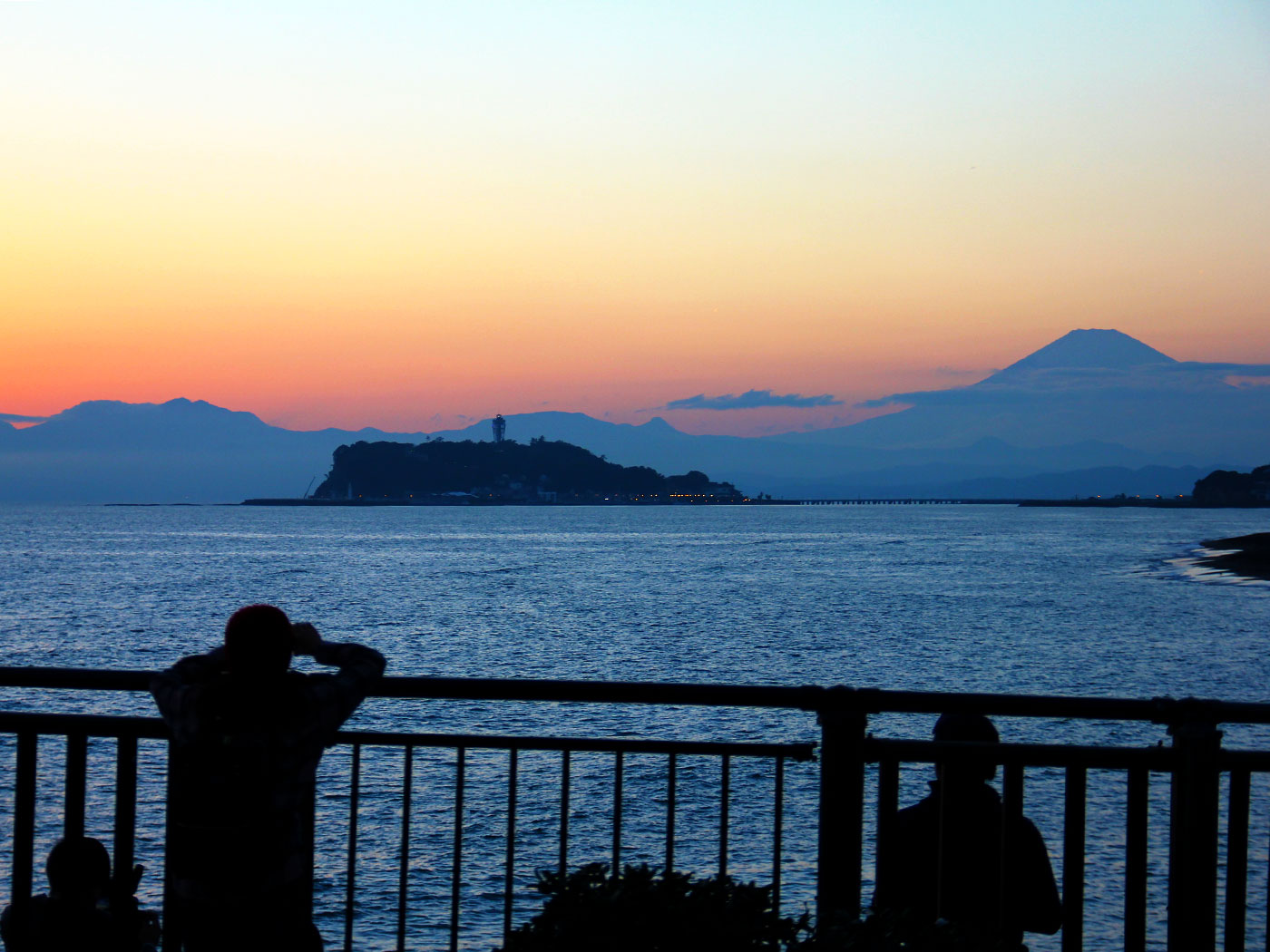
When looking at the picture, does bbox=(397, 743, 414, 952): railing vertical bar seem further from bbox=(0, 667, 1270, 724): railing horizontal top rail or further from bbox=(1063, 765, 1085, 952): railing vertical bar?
bbox=(1063, 765, 1085, 952): railing vertical bar

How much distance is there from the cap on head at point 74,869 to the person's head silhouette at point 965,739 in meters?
2.81

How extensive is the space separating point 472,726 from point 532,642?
1981 cm

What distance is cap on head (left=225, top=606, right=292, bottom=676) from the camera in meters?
3.02

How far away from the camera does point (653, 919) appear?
280 centimetres

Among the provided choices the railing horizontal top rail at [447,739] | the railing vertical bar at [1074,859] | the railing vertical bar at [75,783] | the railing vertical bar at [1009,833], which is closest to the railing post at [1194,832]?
the railing vertical bar at [1074,859]

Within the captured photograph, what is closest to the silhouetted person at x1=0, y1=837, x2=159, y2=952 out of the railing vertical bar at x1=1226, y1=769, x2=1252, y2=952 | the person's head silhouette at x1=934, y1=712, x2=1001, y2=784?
the person's head silhouette at x1=934, y1=712, x2=1001, y2=784

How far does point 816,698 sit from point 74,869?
8.31 ft

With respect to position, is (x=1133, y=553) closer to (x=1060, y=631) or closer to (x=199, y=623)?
(x=1060, y=631)

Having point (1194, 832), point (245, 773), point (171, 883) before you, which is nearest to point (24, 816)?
point (171, 883)

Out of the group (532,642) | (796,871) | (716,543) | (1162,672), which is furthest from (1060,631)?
(716,543)

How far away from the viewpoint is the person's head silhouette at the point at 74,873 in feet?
12.7

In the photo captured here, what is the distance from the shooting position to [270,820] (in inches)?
125

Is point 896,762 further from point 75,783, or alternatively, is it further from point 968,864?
point 75,783

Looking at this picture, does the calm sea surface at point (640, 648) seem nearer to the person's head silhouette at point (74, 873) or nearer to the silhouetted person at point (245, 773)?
the person's head silhouette at point (74, 873)
